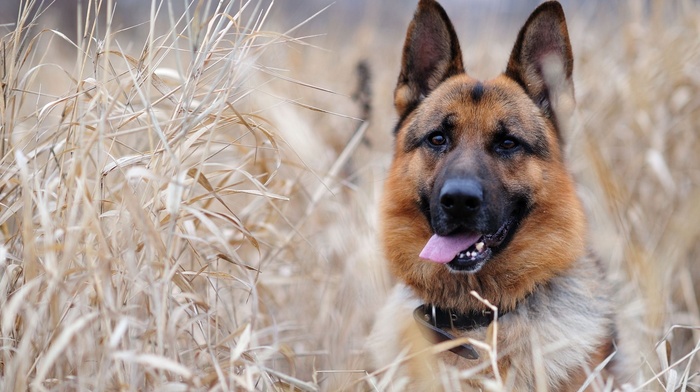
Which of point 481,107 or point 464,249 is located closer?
point 464,249

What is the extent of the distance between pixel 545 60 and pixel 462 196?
1030mm

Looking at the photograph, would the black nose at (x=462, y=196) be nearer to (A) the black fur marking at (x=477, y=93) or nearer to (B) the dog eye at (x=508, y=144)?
(B) the dog eye at (x=508, y=144)

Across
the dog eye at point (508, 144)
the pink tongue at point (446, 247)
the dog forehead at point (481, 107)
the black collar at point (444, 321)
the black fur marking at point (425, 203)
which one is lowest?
the black collar at point (444, 321)

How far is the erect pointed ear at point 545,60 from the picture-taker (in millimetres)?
3271

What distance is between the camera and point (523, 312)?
10.1 ft

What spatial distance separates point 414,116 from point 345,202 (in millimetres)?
1707

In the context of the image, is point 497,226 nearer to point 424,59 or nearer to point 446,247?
point 446,247

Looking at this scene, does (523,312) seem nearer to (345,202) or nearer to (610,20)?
(345,202)

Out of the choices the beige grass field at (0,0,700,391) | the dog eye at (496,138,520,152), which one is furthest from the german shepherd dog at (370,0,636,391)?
the beige grass field at (0,0,700,391)

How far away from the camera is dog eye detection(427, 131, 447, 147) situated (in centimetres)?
337

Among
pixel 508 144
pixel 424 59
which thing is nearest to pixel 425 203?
pixel 508 144

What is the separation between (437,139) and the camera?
3.39 meters

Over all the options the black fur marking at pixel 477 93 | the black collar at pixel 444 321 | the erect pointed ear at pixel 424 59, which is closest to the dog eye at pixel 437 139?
the black fur marking at pixel 477 93

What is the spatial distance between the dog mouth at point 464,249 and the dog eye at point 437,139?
536mm
